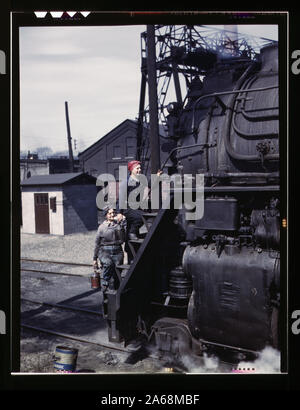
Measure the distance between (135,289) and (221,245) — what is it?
4.54 ft

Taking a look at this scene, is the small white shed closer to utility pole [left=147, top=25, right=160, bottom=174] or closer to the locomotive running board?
utility pole [left=147, top=25, right=160, bottom=174]

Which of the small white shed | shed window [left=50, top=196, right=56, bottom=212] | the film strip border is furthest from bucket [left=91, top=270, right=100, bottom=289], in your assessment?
shed window [left=50, top=196, right=56, bottom=212]

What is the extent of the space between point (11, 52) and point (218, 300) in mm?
3544

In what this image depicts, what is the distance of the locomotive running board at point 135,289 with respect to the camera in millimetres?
5305

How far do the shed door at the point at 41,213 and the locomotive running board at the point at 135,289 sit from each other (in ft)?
51.6

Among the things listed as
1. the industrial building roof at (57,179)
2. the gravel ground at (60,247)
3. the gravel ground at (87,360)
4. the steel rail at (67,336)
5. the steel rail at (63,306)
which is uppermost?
the industrial building roof at (57,179)

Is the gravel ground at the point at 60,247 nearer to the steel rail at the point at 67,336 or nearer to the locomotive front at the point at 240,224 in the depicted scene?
the steel rail at the point at 67,336

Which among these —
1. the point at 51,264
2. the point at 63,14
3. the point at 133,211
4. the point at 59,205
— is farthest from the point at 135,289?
the point at 59,205

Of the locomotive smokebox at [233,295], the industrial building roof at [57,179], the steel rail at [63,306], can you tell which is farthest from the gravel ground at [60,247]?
the locomotive smokebox at [233,295]

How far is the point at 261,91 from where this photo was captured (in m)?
5.22

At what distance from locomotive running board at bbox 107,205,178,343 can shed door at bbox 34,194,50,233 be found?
1573 cm

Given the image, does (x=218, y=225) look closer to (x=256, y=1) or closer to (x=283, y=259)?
(x=283, y=259)

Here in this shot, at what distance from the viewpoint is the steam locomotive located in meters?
4.73

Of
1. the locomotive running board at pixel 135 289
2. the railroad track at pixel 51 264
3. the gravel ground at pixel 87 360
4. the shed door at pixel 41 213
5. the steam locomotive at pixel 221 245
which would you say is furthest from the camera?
the shed door at pixel 41 213
